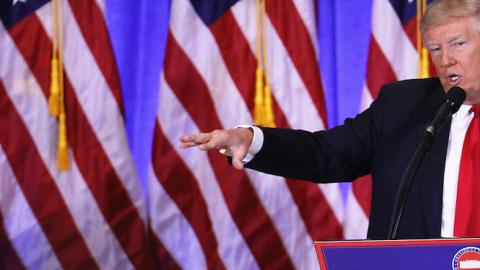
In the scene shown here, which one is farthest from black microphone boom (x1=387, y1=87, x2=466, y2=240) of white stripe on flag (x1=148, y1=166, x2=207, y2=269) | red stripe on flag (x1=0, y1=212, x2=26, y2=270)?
red stripe on flag (x1=0, y1=212, x2=26, y2=270)

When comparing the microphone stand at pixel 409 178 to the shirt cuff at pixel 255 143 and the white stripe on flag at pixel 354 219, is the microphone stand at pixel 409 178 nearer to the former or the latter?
the shirt cuff at pixel 255 143

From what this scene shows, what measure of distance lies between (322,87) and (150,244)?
37.4 inches

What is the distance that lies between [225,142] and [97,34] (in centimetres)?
157

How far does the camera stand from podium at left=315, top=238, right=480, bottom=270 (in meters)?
1.21

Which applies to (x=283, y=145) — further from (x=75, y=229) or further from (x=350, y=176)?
(x=75, y=229)

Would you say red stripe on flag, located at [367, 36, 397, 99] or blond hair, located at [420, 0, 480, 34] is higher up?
blond hair, located at [420, 0, 480, 34]

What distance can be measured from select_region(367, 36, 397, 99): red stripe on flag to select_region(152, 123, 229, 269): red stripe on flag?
2.75 ft

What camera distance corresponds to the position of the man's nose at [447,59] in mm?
1940

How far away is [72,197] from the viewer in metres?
3.19

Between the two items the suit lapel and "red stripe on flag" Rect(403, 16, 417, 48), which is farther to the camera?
"red stripe on flag" Rect(403, 16, 417, 48)

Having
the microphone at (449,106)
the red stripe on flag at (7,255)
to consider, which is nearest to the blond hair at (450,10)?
the microphone at (449,106)

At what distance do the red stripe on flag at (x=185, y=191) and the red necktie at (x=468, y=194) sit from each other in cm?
152

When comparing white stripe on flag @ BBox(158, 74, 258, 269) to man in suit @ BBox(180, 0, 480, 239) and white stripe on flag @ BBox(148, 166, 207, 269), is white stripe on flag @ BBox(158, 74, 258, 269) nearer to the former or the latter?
white stripe on flag @ BBox(148, 166, 207, 269)

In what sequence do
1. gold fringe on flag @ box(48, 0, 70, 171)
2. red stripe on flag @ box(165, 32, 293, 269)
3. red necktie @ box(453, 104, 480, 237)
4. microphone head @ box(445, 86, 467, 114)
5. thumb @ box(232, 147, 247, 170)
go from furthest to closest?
red stripe on flag @ box(165, 32, 293, 269) → gold fringe on flag @ box(48, 0, 70, 171) → red necktie @ box(453, 104, 480, 237) → thumb @ box(232, 147, 247, 170) → microphone head @ box(445, 86, 467, 114)
